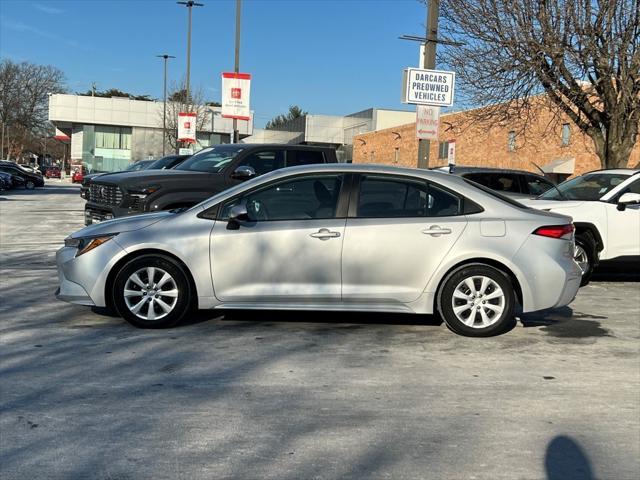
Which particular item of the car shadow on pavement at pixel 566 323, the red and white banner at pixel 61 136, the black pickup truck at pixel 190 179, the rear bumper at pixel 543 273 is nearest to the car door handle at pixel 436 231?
the rear bumper at pixel 543 273

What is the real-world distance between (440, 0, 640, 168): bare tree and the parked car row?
99.7ft

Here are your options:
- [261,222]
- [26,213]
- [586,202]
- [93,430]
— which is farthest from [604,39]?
[26,213]

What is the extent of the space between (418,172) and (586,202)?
4138 millimetres

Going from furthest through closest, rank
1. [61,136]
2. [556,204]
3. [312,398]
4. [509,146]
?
1. [61,136]
2. [509,146]
3. [556,204]
4. [312,398]

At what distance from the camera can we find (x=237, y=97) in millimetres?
18938

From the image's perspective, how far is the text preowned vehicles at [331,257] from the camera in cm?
637

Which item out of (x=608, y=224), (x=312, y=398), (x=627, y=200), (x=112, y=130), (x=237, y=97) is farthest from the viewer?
(x=112, y=130)

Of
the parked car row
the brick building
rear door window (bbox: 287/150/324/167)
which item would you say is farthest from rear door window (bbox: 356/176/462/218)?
the parked car row

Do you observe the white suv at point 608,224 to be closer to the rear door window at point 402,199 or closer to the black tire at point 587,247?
the black tire at point 587,247

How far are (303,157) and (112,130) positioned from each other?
2423 inches

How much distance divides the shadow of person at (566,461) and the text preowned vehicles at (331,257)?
2380 mm

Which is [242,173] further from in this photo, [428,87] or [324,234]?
[324,234]

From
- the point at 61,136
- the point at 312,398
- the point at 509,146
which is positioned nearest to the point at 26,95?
the point at 61,136

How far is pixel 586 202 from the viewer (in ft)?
31.8
